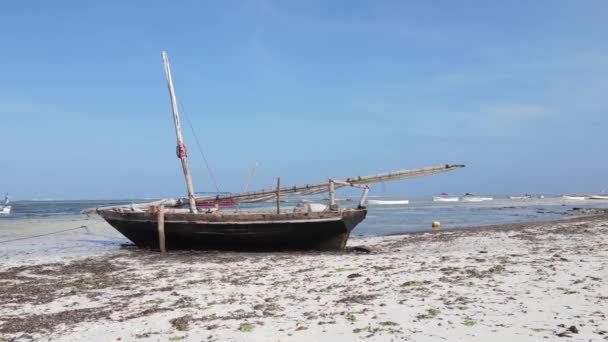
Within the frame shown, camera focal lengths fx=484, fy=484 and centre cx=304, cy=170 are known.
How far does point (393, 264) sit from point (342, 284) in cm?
268

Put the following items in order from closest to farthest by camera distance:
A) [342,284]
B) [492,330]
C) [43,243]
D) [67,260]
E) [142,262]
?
1. [492,330]
2. [342,284]
3. [142,262]
4. [67,260]
5. [43,243]

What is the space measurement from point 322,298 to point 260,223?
8.06 meters

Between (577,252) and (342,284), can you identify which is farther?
(577,252)

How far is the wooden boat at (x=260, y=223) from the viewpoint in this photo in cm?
1562

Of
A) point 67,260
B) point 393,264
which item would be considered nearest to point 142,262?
point 67,260

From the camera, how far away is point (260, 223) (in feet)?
51.8

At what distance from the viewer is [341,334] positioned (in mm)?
5887

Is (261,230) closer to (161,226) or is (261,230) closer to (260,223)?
(260,223)

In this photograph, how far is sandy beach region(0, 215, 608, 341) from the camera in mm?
6039

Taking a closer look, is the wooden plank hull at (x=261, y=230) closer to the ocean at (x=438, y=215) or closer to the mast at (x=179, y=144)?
the mast at (x=179, y=144)

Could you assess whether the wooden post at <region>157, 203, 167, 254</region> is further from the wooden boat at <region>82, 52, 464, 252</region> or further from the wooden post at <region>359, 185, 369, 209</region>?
the wooden post at <region>359, 185, 369, 209</region>

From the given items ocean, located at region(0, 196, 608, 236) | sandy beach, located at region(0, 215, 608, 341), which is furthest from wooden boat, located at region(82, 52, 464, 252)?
ocean, located at region(0, 196, 608, 236)

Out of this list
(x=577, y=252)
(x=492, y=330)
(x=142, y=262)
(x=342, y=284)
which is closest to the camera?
(x=492, y=330)

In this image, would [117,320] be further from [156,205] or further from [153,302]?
[156,205]
